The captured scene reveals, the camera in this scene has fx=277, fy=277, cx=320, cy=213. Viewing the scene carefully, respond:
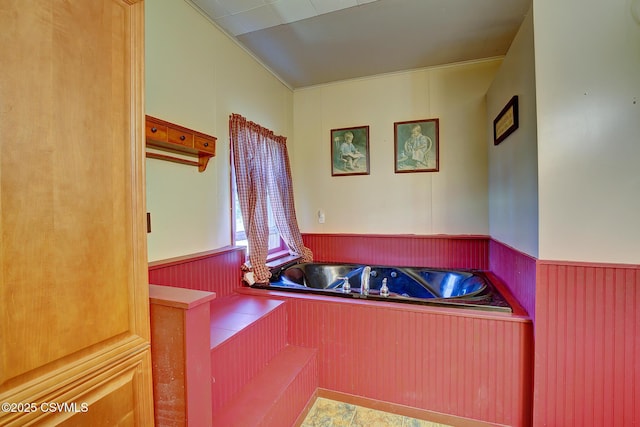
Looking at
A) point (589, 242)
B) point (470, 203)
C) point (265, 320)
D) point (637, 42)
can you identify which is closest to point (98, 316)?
point (265, 320)

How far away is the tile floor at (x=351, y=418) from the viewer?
1.70m

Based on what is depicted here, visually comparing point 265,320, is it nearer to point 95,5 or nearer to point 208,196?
point 208,196

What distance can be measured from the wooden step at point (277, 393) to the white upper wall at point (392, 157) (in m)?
1.60

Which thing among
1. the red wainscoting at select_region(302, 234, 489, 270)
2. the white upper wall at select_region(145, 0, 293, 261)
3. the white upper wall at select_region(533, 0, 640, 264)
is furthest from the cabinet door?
the red wainscoting at select_region(302, 234, 489, 270)

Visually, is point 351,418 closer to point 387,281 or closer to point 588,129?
point 387,281

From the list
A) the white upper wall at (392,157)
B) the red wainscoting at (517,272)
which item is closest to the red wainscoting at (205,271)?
the white upper wall at (392,157)

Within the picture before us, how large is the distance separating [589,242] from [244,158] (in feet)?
7.56

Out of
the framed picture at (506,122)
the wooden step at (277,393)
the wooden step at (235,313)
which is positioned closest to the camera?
the wooden step at (277,393)

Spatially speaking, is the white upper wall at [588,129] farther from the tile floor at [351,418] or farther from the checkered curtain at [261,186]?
the checkered curtain at [261,186]

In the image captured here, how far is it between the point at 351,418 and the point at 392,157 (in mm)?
2348

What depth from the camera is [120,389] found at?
82cm

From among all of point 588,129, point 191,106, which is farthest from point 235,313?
point 588,129

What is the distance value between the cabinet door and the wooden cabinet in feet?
2.43

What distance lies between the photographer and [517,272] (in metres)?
1.85
